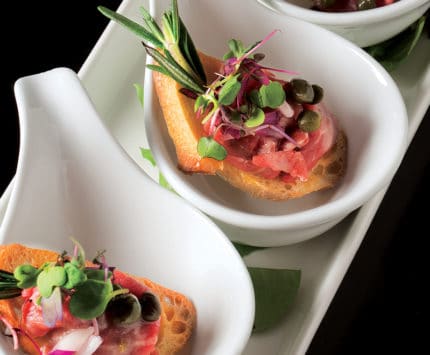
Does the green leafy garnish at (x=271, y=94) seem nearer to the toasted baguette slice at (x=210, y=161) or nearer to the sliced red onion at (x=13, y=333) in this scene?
the toasted baguette slice at (x=210, y=161)

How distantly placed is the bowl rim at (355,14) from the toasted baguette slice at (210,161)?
0.66 ft

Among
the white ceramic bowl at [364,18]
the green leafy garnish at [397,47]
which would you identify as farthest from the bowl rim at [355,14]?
the green leafy garnish at [397,47]

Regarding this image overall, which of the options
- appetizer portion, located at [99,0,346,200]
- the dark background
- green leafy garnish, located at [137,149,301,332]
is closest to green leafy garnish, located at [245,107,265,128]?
appetizer portion, located at [99,0,346,200]

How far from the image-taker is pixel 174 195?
4.00 feet

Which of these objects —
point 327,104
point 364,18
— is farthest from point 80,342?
point 364,18

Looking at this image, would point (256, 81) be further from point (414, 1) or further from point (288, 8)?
point (414, 1)

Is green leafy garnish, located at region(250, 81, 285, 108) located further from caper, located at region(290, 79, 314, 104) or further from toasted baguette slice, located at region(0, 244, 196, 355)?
toasted baguette slice, located at region(0, 244, 196, 355)

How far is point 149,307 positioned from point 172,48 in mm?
428

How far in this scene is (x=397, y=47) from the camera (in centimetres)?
156

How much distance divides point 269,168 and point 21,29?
95 cm

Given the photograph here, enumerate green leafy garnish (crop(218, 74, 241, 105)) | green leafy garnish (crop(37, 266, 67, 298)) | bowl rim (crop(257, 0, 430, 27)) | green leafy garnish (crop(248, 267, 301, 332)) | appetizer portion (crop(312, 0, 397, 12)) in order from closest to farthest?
1. green leafy garnish (crop(37, 266, 67, 298))
2. green leafy garnish (crop(218, 74, 241, 105))
3. green leafy garnish (crop(248, 267, 301, 332))
4. bowl rim (crop(257, 0, 430, 27))
5. appetizer portion (crop(312, 0, 397, 12))

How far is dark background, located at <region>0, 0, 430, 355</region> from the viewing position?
1.58 meters

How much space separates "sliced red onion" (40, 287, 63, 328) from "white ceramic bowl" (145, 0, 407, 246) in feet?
0.95

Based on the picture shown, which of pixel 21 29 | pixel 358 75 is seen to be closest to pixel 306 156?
pixel 358 75
